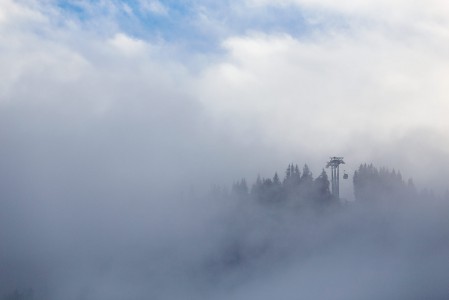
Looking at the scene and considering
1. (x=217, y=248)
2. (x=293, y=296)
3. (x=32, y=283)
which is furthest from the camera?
(x=217, y=248)

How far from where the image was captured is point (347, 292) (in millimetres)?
79375

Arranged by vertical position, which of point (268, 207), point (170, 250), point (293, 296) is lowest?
point (293, 296)

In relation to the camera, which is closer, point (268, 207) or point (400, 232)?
point (400, 232)

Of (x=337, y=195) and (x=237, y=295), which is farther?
(x=337, y=195)

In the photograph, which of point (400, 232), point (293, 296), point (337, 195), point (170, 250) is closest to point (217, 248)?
point (170, 250)

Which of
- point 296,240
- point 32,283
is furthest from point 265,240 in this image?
point 32,283

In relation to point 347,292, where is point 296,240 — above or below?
above

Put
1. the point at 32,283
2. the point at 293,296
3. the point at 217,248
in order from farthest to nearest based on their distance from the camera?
the point at 217,248, the point at 293,296, the point at 32,283

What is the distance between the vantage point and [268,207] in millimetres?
90375

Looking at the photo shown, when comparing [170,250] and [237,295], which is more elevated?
[170,250]

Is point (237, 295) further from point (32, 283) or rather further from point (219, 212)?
point (32, 283)

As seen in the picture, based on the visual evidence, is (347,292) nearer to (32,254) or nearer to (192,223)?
(192,223)

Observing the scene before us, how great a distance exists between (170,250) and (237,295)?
12299 mm

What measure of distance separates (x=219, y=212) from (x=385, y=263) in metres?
25.3
